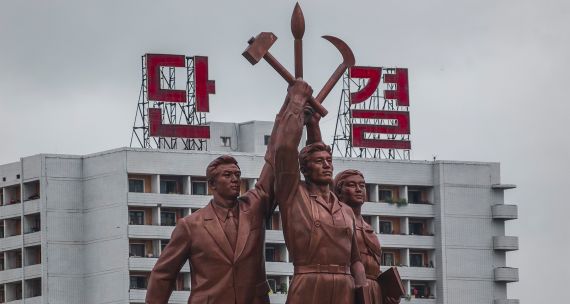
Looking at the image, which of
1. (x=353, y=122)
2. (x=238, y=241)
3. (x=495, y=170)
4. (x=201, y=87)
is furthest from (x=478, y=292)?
(x=238, y=241)

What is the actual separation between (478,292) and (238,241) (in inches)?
3498

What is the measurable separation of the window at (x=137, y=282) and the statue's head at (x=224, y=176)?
78.0 m

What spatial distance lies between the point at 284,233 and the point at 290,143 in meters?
1.04

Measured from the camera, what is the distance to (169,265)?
25297 mm

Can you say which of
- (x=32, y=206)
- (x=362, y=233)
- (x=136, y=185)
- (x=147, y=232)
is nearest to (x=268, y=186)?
(x=362, y=233)

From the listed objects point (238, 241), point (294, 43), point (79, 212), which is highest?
point (79, 212)

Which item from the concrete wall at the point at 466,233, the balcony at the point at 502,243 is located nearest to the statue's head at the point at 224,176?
the concrete wall at the point at 466,233

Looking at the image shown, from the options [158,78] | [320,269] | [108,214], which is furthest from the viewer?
[108,214]

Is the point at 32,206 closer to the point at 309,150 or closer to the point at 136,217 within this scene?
the point at 136,217

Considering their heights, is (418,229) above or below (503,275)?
above

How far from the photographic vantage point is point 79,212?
105 m

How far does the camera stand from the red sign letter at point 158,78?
9894 cm

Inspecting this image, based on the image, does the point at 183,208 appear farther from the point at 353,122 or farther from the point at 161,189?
the point at 353,122

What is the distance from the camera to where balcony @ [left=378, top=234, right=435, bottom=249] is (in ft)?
365
